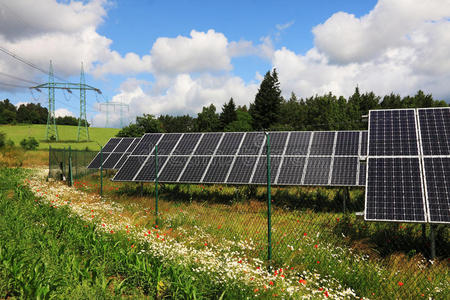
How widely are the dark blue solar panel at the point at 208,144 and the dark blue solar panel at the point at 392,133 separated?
9.03 meters

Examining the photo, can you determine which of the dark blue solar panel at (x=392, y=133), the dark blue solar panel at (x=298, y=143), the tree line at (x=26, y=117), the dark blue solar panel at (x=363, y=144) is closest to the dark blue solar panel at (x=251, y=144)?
the dark blue solar panel at (x=298, y=143)

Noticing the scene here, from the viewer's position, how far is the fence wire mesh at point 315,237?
7.32 m

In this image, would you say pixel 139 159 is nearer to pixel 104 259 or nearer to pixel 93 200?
pixel 93 200

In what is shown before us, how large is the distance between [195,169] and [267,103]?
58672 mm

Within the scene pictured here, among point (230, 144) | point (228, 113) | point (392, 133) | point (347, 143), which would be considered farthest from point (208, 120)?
point (392, 133)

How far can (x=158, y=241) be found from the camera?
31.3 feet

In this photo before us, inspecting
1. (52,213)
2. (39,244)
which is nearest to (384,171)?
(39,244)

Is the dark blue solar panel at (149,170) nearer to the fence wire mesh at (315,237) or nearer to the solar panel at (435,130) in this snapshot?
the fence wire mesh at (315,237)

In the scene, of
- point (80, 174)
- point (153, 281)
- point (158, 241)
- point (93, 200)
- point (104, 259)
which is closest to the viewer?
point (153, 281)

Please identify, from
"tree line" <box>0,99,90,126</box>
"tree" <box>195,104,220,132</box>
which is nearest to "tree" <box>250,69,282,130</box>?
"tree" <box>195,104,220,132</box>

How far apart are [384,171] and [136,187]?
15.6 metres

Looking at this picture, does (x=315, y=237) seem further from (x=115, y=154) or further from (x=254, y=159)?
(x=115, y=154)

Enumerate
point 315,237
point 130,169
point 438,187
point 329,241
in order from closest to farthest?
point 438,187 → point 329,241 → point 315,237 → point 130,169

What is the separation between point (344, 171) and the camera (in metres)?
14.6
